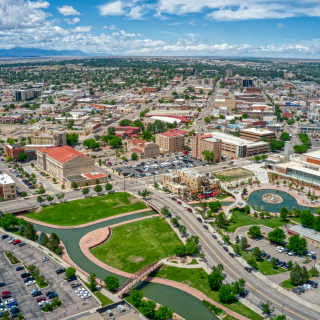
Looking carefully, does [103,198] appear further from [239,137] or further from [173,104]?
[173,104]

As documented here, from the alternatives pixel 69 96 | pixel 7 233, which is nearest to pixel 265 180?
pixel 7 233

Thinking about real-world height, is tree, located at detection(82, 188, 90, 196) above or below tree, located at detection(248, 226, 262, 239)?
above

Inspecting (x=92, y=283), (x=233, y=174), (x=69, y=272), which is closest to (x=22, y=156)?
(x=233, y=174)

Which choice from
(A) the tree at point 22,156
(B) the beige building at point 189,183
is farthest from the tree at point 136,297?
(A) the tree at point 22,156

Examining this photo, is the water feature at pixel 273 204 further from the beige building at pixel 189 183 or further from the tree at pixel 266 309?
the tree at pixel 266 309

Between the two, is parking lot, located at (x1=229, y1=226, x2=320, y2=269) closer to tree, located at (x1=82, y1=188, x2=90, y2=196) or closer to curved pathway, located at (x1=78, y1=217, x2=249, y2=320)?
curved pathway, located at (x1=78, y1=217, x2=249, y2=320)

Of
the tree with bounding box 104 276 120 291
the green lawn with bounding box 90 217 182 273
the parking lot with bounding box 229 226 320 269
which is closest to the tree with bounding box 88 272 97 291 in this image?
the tree with bounding box 104 276 120 291
